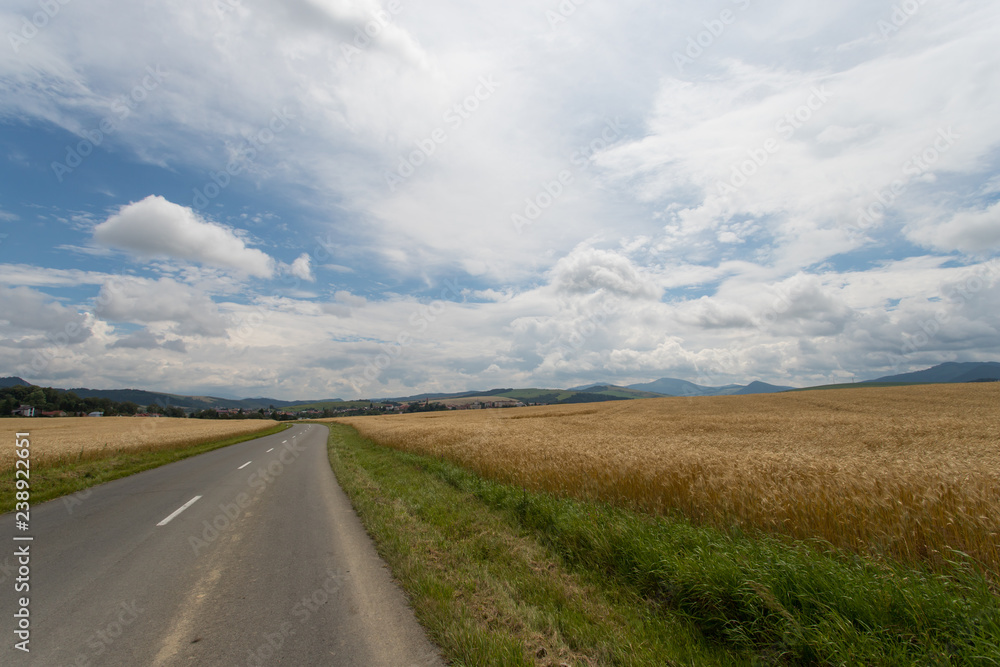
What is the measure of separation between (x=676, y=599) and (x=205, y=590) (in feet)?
18.5

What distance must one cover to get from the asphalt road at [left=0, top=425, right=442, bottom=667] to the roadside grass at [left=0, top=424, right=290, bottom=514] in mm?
2437

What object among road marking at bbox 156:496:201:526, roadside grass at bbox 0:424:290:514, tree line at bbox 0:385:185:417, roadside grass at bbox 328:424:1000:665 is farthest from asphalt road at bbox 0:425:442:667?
tree line at bbox 0:385:185:417

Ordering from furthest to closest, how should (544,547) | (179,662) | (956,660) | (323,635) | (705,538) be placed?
(544,547)
(705,538)
(323,635)
(179,662)
(956,660)

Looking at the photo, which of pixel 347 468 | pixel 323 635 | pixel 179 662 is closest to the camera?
pixel 179 662

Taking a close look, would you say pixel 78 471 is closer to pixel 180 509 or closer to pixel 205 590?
pixel 180 509

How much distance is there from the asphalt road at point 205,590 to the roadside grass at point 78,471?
8.00 ft

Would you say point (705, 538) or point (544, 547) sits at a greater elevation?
point (705, 538)

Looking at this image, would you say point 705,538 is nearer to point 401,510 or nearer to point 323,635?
point 323,635

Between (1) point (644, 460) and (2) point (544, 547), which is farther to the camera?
(1) point (644, 460)

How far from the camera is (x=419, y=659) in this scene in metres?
3.65

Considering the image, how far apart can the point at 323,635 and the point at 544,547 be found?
349cm

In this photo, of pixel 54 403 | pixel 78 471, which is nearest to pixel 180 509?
pixel 78 471

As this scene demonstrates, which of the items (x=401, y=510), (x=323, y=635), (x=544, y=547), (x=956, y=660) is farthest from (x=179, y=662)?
(x=956, y=660)

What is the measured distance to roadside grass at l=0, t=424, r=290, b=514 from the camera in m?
11.5
